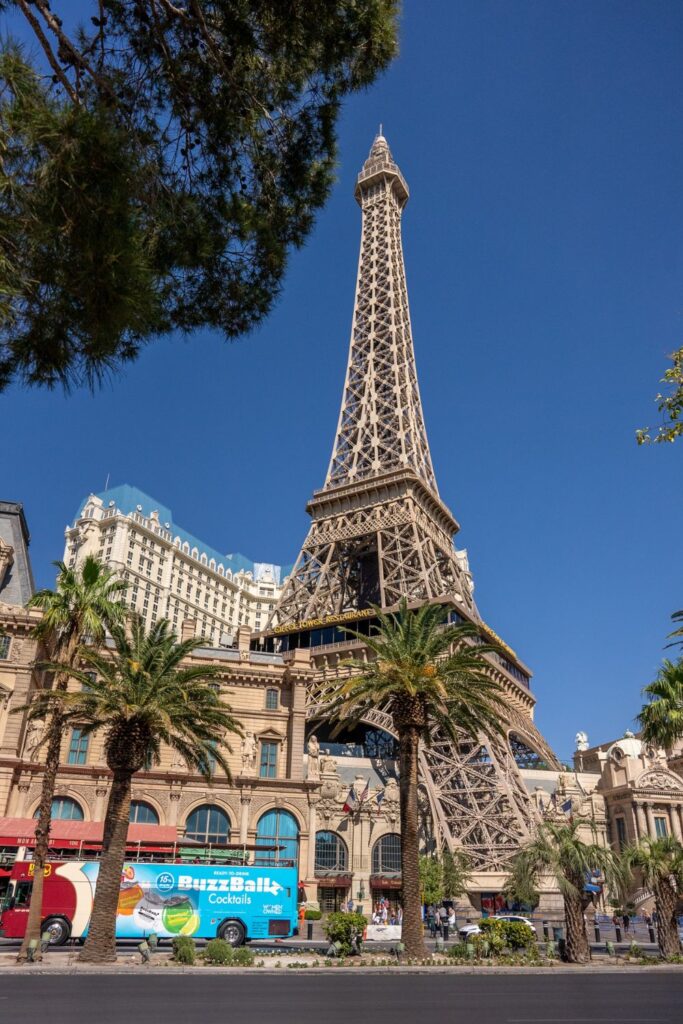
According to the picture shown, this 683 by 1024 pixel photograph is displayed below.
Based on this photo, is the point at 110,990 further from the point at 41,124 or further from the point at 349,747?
the point at 349,747

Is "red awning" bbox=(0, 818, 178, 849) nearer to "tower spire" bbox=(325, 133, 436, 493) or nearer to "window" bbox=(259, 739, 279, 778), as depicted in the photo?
"window" bbox=(259, 739, 279, 778)

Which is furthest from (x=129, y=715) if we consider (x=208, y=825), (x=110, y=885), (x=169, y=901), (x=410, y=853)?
(x=208, y=825)

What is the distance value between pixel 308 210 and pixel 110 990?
16.1 m

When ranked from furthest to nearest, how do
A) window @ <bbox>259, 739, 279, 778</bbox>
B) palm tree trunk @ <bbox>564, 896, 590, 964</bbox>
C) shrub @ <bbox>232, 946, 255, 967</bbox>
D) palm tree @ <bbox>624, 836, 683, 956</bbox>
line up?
window @ <bbox>259, 739, 279, 778</bbox> < palm tree @ <bbox>624, 836, 683, 956</bbox> < palm tree trunk @ <bbox>564, 896, 590, 964</bbox> < shrub @ <bbox>232, 946, 255, 967</bbox>

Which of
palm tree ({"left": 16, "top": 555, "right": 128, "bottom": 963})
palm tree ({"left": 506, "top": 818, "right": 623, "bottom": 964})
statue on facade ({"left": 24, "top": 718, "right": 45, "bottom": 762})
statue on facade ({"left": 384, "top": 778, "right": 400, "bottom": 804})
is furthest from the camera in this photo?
statue on facade ({"left": 384, "top": 778, "right": 400, "bottom": 804})

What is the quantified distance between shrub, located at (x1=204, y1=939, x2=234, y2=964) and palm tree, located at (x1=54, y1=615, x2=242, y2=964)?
2785mm

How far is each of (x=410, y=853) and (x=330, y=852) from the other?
24.6m

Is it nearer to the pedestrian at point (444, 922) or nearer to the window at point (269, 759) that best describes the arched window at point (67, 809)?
the window at point (269, 759)

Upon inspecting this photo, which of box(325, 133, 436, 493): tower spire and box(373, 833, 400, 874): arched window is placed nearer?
box(373, 833, 400, 874): arched window

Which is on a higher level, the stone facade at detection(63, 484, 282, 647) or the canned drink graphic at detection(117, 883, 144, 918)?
the stone facade at detection(63, 484, 282, 647)

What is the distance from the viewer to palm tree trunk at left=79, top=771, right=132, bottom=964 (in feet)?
73.3

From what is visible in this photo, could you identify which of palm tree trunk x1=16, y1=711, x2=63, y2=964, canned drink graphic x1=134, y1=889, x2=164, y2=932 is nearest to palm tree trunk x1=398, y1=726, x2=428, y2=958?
canned drink graphic x1=134, y1=889, x2=164, y2=932

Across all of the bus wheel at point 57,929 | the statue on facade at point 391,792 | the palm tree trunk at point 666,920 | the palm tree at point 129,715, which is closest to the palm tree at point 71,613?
the palm tree at point 129,715


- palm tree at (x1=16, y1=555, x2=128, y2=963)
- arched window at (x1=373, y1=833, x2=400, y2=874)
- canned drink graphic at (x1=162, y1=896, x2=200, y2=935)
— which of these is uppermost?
palm tree at (x1=16, y1=555, x2=128, y2=963)
